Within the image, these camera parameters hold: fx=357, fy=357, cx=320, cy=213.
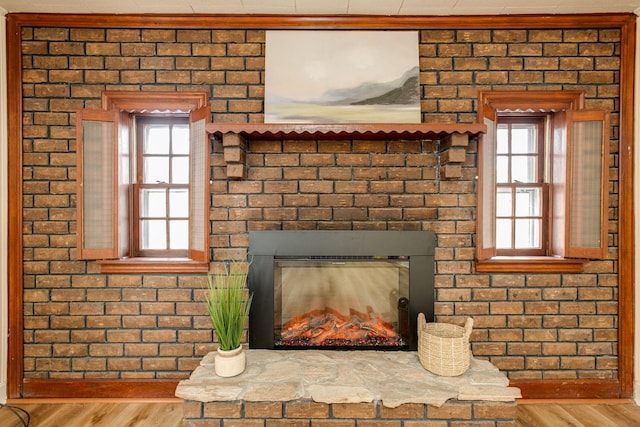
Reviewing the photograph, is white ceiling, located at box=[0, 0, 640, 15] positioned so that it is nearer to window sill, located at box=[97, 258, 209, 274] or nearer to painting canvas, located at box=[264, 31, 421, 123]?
painting canvas, located at box=[264, 31, 421, 123]

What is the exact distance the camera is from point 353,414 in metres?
1.83

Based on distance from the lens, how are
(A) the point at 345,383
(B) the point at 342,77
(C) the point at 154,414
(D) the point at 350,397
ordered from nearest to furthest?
(D) the point at 350,397
(A) the point at 345,383
(C) the point at 154,414
(B) the point at 342,77

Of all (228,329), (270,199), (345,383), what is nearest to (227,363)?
(228,329)

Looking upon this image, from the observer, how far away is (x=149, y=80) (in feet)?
7.98

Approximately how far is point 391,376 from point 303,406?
52 cm

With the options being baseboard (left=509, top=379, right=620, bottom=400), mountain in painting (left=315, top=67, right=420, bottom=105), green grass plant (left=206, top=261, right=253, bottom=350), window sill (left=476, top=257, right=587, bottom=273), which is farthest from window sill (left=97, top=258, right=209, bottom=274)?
baseboard (left=509, top=379, right=620, bottom=400)

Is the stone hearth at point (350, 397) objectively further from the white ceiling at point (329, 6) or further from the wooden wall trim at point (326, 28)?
the white ceiling at point (329, 6)

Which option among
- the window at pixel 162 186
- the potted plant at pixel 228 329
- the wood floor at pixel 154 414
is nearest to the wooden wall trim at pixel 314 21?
the window at pixel 162 186

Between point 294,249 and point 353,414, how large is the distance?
1.00 meters

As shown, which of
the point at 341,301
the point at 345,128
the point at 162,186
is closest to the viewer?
the point at 345,128

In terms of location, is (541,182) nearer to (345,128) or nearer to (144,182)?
(345,128)

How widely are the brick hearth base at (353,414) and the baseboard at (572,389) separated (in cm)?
76

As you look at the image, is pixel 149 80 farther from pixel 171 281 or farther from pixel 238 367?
pixel 238 367

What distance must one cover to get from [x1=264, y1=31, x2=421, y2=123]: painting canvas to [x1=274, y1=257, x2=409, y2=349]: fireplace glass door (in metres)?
0.99
